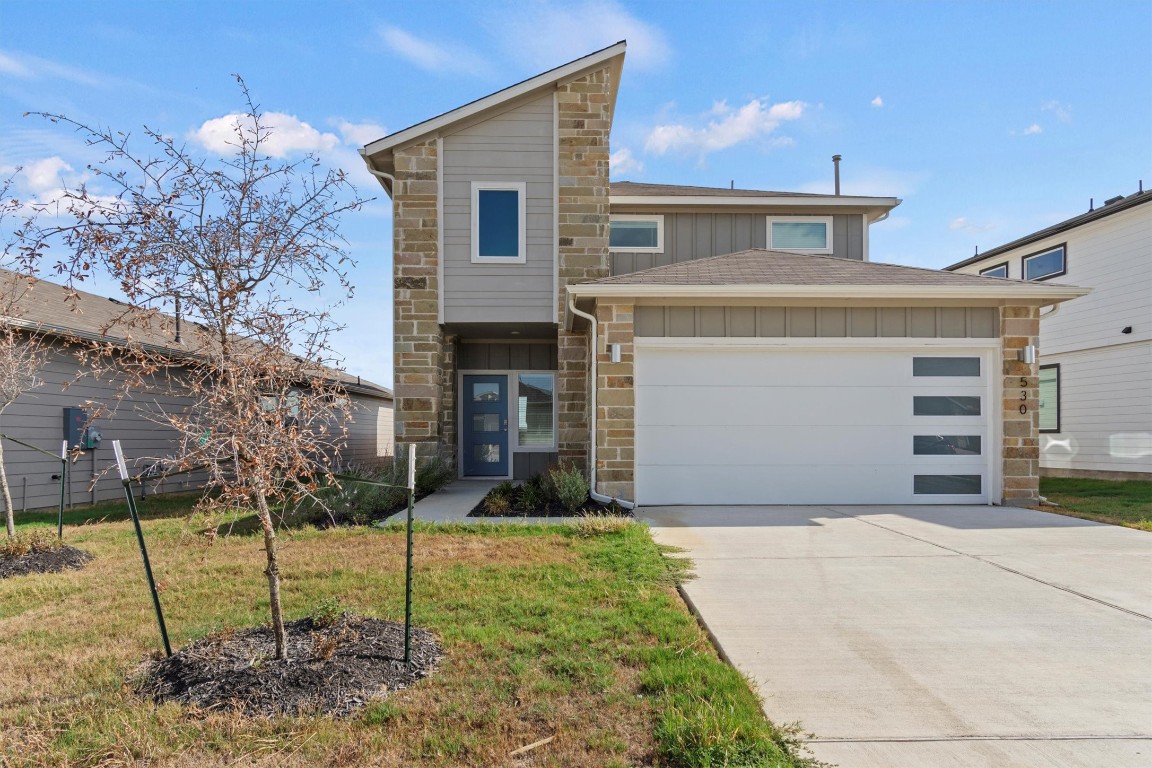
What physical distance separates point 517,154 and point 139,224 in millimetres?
7895

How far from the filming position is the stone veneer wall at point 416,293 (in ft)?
33.8

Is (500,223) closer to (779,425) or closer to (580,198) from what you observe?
(580,198)

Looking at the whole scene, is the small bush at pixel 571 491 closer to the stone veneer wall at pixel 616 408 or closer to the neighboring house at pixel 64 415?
the stone veneer wall at pixel 616 408

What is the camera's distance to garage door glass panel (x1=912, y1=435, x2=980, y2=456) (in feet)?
28.3

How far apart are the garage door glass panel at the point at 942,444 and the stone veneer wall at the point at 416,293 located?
7449 mm

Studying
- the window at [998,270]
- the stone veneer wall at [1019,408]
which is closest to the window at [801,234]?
the stone veneer wall at [1019,408]

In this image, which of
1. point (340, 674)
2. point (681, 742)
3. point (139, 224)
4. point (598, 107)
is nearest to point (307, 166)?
point (139, 224)

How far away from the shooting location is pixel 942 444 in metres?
8.62

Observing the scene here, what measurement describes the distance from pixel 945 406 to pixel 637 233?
6197 millimetres

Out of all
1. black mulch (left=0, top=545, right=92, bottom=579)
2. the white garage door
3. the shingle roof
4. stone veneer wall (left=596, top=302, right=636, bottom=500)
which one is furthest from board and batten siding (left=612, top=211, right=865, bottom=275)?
black mulch (left=0, top=545, right=92, bottom=579)

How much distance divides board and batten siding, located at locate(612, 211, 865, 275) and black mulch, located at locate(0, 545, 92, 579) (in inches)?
358

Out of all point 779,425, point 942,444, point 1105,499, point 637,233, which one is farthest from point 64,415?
point 1105,499

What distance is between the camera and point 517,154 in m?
10.5

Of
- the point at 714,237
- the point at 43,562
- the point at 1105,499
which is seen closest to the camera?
the point at 43,562
